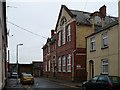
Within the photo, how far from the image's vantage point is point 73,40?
42.2 m

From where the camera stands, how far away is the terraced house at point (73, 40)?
41.8 meters

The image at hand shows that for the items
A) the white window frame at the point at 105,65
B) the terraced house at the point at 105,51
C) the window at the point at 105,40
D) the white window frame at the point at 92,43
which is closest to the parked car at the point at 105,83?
the terraced house at the point at 105,51

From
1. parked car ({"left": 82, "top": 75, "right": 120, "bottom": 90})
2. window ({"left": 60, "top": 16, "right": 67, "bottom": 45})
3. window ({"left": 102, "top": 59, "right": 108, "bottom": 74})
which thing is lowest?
parked car ({"left": 82, "top": 75, "right": 120, "bottom": 90})

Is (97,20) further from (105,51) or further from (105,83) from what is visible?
(105,83)

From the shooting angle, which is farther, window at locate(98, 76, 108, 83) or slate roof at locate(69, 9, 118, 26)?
slate roof at locate(69, 9, 118, 26)

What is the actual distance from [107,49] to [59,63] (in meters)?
22.7

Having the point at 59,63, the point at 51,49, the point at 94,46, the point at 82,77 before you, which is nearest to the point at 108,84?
the point at 94,46

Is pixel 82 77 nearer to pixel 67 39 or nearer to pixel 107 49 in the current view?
pixel 67 39

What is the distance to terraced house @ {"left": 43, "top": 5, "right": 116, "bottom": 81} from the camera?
41781 millimetres

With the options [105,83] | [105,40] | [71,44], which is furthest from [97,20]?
[105,83]

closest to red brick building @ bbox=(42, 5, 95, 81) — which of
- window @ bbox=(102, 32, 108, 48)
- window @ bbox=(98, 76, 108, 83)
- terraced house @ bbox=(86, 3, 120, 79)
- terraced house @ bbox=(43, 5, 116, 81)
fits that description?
terraced house @ bbox=(43, 5, 116, 81)

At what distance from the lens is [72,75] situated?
42000 millimetres

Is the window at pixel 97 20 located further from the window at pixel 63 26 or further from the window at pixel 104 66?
the window at pixel 104 66

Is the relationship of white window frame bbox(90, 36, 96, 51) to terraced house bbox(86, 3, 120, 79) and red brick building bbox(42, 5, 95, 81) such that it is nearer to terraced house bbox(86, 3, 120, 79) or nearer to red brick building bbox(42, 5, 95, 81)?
terraced house bbox(86, 3, 120, 79)
